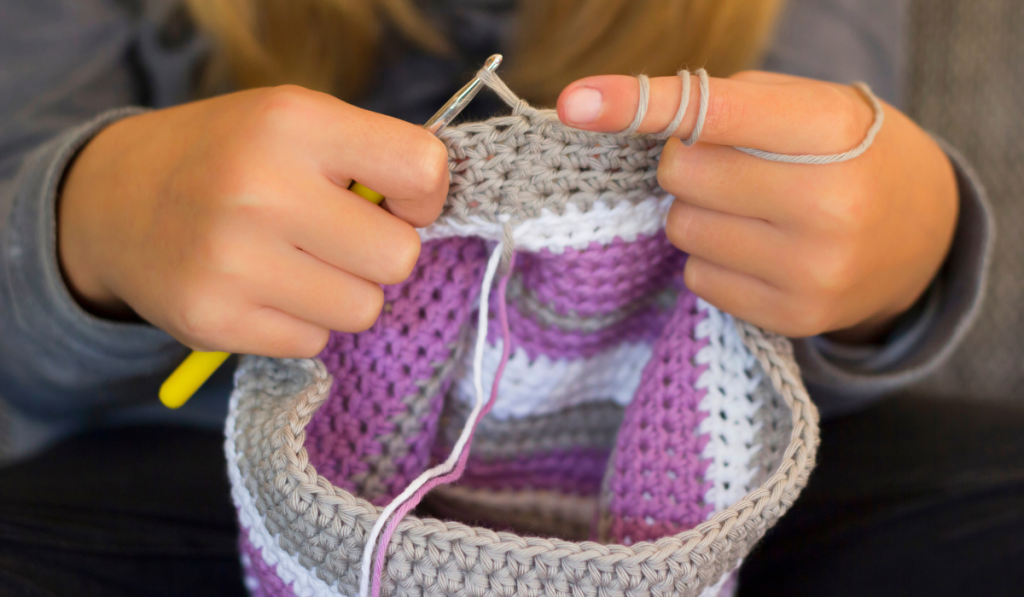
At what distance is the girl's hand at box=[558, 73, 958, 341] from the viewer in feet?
1.28

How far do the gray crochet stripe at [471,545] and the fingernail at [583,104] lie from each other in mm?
260

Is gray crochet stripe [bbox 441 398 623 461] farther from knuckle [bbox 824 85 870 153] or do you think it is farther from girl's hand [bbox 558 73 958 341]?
knuckle [bbox 824 85 870 153]

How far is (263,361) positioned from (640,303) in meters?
0.33

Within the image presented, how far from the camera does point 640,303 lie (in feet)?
1.88

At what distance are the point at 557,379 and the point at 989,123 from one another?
38.9 inches

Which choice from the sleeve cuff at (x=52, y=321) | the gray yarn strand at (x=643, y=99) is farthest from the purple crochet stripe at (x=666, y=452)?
the sleeve cuff at (x=52, y=321)

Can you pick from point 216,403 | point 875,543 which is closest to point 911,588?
point 875,543

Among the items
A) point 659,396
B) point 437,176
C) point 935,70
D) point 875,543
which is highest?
point 437,176

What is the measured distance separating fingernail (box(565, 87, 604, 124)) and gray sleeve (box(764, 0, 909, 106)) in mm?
597

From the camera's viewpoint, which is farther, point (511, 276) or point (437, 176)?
point (511, 276)

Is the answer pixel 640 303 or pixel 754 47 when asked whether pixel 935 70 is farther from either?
pixel 640 303

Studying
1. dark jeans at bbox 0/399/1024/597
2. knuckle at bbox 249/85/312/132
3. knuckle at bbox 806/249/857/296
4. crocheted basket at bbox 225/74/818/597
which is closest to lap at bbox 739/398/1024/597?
dark jeans at bbox 0/399/1024/597

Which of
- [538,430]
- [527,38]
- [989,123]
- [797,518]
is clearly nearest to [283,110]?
[538,430]

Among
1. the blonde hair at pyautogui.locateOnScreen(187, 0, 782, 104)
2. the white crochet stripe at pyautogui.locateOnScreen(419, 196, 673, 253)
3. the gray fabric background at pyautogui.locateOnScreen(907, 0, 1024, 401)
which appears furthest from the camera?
the gray fabric background at pyautogui.locateOnScreen(907, 0, 1024, 401)
